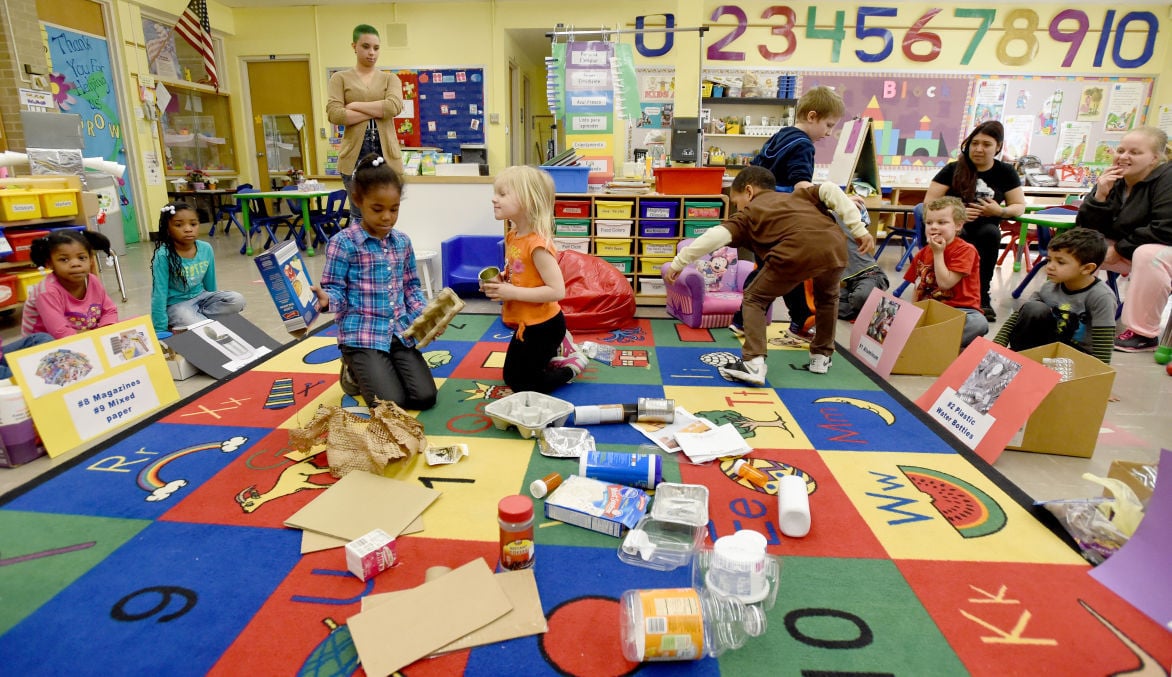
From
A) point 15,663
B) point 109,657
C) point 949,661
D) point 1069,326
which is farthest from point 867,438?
point 15,663

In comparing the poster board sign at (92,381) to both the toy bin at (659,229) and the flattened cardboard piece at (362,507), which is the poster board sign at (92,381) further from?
the toy bin at (659,229)

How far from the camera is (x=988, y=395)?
2.42m

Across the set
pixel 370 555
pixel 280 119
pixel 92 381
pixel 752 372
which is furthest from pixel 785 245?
pixel 280 119

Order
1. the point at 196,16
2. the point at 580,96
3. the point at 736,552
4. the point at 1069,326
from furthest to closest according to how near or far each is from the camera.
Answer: the point at 196,16
the point at 580,96
the point at 1069,326
the point at 736,552

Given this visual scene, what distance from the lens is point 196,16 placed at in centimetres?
771

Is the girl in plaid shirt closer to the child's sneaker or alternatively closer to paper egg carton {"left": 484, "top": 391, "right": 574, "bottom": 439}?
paper egg carton {"left": 484, "top": 391, "right": 574, "bottom": 439}

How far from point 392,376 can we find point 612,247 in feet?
8.10

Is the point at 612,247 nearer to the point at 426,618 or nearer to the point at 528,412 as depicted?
the point at 528,412

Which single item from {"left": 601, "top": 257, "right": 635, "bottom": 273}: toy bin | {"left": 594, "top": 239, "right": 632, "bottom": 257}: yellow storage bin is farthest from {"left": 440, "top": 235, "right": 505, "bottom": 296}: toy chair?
{"left": 601, "top": 257, "right": 635, "bottom": 273}: toy bin

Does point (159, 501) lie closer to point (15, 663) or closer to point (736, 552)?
point (15, 663)

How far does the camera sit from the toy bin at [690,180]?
15.2 ft

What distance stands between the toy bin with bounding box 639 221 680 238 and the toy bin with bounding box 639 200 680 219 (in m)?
0.05

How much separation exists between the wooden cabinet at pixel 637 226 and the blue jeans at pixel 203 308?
7.13 feet

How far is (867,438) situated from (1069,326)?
4.48ft
